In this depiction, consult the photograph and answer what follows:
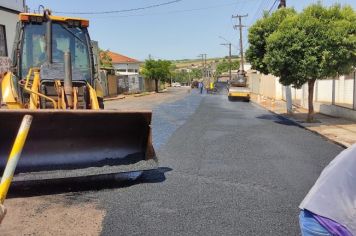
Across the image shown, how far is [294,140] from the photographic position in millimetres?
13719

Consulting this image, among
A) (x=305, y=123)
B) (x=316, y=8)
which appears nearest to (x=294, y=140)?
(x=305, y=123)

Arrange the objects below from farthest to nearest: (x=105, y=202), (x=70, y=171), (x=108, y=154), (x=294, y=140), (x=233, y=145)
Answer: (x=294, y=140)
(x=233, y=145)
(x=108, y=154)
(x=70, y=171)
(x=105, y=202)

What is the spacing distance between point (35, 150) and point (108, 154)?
1.19m

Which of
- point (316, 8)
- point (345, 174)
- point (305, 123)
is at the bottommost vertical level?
point (305, 123)

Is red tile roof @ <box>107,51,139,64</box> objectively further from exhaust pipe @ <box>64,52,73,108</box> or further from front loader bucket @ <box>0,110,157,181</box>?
front loader bucket @ <box>0,110,157,181</box>

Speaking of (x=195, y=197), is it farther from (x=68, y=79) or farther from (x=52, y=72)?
(x=52, y=72)

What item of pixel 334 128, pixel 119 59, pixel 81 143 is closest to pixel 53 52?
pixel 81 143

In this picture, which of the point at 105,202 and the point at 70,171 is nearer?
the point at 105,202

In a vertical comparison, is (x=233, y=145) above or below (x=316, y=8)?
below

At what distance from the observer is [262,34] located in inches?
758

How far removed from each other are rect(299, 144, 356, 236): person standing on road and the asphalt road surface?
3.04m

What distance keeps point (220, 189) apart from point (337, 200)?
16.7 ft

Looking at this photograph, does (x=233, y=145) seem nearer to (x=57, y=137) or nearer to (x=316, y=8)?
(x=57, y=137)

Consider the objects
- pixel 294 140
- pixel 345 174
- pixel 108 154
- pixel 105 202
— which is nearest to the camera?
pixel 345 174
